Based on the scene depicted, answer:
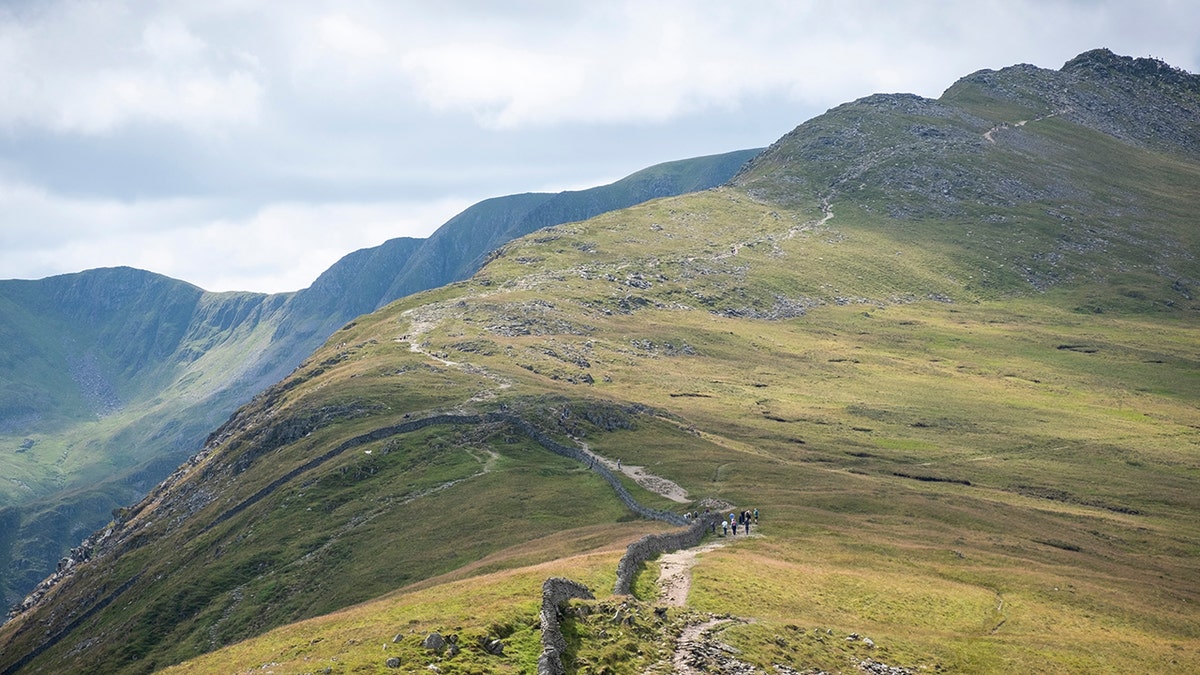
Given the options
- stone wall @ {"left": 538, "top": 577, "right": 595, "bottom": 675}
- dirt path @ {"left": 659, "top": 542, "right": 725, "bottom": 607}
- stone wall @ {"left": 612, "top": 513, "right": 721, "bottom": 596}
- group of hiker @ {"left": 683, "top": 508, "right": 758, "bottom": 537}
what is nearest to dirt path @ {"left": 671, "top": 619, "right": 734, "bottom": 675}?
dirt path @ {"left": 659, "top": 542, "right": 725, "bottom": 607}

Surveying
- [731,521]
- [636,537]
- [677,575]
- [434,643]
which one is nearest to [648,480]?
[731,521]

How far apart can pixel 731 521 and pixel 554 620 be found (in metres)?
47.9

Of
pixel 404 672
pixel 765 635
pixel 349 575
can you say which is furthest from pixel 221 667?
pixel 349 575

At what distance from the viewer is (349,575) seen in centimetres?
10094

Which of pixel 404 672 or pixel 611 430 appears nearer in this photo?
pixel 404 672

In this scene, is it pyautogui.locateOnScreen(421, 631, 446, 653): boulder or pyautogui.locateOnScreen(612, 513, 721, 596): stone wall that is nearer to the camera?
pyautogui.locateOnScreen(421, 631, 446, 653): boulder

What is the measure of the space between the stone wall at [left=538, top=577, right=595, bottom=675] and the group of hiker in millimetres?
40132

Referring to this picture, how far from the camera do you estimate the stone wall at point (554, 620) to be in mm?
Result: 36156

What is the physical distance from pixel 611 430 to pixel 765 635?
101346mm

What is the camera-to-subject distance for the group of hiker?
8562 centimetres

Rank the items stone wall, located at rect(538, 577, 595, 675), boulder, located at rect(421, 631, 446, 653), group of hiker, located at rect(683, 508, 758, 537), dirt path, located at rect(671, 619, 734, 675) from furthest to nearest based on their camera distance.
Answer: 1. group of hiker, located at rect(683, 508, 758, 537)
2. dirt path, located at rect(671, 619, 734, 675)
3. boulder, located at rect(421, 631, 446, 653)
4. stone wall, located at rect(538, 577, 595, 675)

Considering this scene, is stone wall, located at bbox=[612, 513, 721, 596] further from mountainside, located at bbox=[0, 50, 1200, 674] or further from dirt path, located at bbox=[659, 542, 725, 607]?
dirt path, located at bbox=[659, 542, 725, 607]

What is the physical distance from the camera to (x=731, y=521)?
85.5m

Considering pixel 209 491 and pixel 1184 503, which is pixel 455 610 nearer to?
pixel 1184 503
